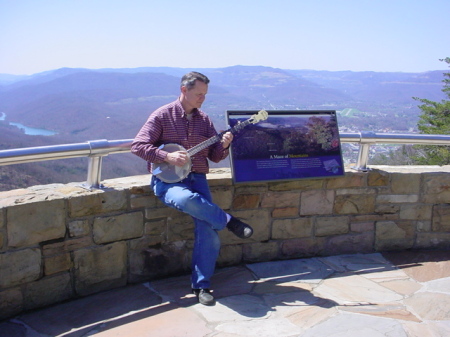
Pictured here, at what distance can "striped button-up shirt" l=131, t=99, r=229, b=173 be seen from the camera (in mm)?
3428

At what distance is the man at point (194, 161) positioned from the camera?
3.38 meters

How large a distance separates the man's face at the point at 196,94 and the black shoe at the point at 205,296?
4.53 ft

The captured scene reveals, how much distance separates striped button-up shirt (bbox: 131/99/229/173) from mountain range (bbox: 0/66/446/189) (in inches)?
117

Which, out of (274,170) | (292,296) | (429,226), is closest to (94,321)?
(292,296)

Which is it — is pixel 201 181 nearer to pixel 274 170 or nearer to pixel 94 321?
pixel 274 170

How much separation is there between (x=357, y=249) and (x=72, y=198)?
277 centimetres

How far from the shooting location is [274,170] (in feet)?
13.6

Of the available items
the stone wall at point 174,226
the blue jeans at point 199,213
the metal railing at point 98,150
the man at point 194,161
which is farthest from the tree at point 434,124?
the blue jeans at point 199,213

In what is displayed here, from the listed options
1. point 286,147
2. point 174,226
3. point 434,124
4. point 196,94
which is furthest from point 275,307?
point 434,124

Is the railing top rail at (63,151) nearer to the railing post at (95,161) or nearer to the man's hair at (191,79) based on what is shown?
the railing post at (95,161)

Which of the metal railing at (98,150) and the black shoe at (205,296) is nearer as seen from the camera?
the metal railing at (98,150)

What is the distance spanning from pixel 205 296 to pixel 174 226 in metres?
0.74

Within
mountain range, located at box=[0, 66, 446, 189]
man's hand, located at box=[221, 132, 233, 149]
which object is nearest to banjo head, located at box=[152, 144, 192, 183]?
man's hand, located at box=[221, 132, 233, 149]

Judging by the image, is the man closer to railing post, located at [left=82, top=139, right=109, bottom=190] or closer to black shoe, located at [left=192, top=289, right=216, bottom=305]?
black shoe, located at [left=192, top=289, right=216, bottom=305]
